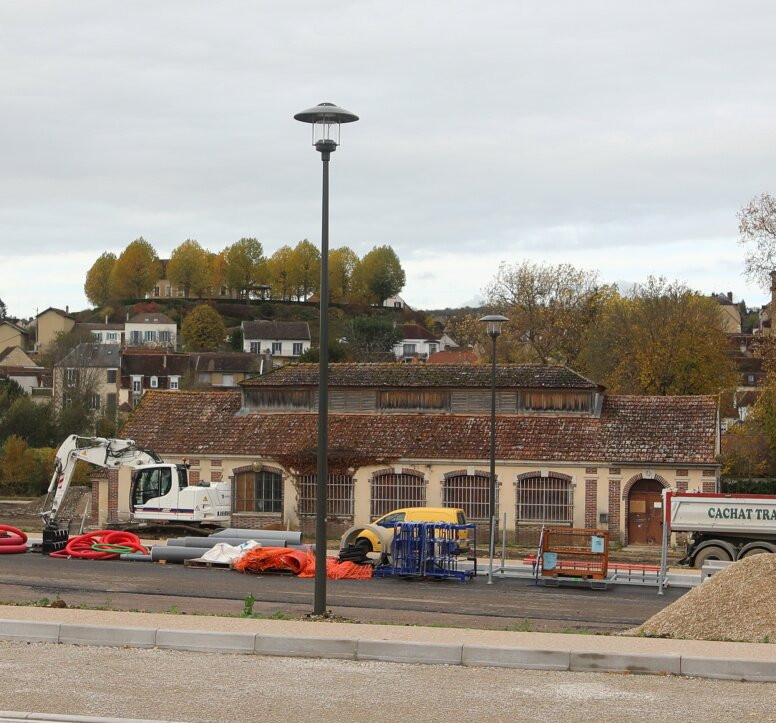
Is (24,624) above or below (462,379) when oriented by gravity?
below

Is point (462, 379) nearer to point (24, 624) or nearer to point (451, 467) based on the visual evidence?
point (451, 467)

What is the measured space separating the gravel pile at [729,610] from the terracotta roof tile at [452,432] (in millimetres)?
20349

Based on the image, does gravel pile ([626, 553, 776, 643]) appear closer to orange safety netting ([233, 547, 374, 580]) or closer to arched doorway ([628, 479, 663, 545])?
orange safety netting ([233, 547, 374, 580])

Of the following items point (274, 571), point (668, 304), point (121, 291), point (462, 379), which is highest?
point (121, 291)

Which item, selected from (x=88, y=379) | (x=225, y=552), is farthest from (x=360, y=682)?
(x=88, y=379)

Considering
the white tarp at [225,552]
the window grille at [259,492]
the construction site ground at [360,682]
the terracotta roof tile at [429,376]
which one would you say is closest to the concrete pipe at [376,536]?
the white tarp at [225,552]

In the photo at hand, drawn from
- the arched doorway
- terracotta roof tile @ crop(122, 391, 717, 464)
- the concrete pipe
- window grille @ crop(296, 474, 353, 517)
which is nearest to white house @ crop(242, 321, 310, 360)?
terracotta roof tile @ crop(122, 391, 717, 464)

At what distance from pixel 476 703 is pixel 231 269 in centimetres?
16883

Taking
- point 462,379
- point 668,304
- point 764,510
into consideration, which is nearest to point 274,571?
point 764,510

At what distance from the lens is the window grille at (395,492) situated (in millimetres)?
40781

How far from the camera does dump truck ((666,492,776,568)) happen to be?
98.0 feet

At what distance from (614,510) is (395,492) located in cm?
748

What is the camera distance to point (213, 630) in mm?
15297

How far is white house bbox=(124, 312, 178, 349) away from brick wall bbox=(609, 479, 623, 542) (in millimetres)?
109324
